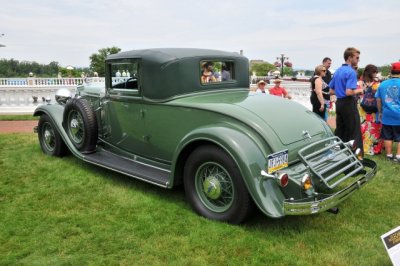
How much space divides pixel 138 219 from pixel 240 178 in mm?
1212

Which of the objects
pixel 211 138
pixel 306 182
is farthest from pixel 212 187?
pixel 306 182

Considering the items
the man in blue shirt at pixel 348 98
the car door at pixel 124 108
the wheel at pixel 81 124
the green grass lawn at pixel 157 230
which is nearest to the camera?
the green grass lawn at pixel 157 230

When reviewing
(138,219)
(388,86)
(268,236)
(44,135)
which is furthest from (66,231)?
(388,86)

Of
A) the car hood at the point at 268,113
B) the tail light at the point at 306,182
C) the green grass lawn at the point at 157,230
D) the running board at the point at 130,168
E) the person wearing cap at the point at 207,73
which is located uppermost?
the person wearing cap at the point at 207,73

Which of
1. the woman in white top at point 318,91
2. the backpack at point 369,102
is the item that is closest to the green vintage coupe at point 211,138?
the woman in white top at point 318,91

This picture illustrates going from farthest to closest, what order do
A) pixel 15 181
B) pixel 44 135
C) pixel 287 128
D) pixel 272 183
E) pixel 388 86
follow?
1. pixel 44 135
2. pixel 388 86
3. pixel 15 181
4. pixel 287 128
5. pixel 272 183

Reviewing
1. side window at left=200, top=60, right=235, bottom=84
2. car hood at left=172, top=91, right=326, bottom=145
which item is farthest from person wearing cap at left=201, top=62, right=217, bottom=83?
car hood at left=172, top=91, right=326, bottom=145

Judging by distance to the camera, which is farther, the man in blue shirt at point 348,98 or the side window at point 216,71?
the man in blue shirt at point 348,98

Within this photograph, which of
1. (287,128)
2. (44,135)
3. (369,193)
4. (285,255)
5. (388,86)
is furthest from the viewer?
(44,135)

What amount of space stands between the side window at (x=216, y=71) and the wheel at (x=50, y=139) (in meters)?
2.75

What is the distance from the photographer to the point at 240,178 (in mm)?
3250

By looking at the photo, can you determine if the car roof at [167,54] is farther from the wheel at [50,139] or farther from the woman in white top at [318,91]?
the woman in white top at [318,91]

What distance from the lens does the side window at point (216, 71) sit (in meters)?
4.47

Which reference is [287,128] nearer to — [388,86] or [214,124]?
[214,124]
